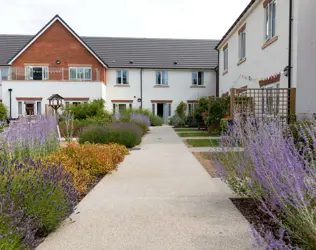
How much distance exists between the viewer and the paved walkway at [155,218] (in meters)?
3.10

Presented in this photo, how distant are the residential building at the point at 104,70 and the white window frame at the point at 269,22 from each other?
16126 mm

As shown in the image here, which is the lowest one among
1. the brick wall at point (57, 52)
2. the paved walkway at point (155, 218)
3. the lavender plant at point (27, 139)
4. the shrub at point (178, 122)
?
the paved walkway at point (155, 218)

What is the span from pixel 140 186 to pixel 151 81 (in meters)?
23.9

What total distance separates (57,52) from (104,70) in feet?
14.2

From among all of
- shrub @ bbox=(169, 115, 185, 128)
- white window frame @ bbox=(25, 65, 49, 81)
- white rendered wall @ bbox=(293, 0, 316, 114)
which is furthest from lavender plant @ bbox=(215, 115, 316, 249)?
white window frame @ bbox=(25, 65, 49, 81)

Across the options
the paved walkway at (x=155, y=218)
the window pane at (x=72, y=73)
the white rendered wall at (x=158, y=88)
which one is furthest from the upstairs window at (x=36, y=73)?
the paved walkway at (x=155, y=218)

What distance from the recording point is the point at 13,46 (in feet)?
100.0

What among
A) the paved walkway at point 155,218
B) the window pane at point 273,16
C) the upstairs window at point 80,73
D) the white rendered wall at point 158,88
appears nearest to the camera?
the paved walkway at point 155,218

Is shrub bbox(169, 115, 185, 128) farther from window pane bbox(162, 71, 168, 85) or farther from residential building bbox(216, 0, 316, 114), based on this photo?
residential building bbox(216, 0, 316, 114)

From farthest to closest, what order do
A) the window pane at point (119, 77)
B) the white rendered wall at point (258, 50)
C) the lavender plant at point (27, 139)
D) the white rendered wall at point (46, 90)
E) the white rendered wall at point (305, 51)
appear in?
1. the window pane at point (119, 77)
2. the white rendered wall at point (46, 90)
3. the white rendered wall at point (258, 50)
4. the white rendered wall at point (305, 51)
5. the lavender plant at point (27, 139)

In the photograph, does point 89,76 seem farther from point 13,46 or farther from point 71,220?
point 71,220

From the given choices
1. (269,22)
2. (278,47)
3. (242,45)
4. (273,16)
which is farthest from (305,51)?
(242,45)

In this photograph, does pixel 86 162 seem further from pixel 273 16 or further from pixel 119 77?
pixel 119 77

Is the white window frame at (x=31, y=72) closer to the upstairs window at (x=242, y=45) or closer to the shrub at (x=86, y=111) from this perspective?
the shrub at (x=86, y=111)
